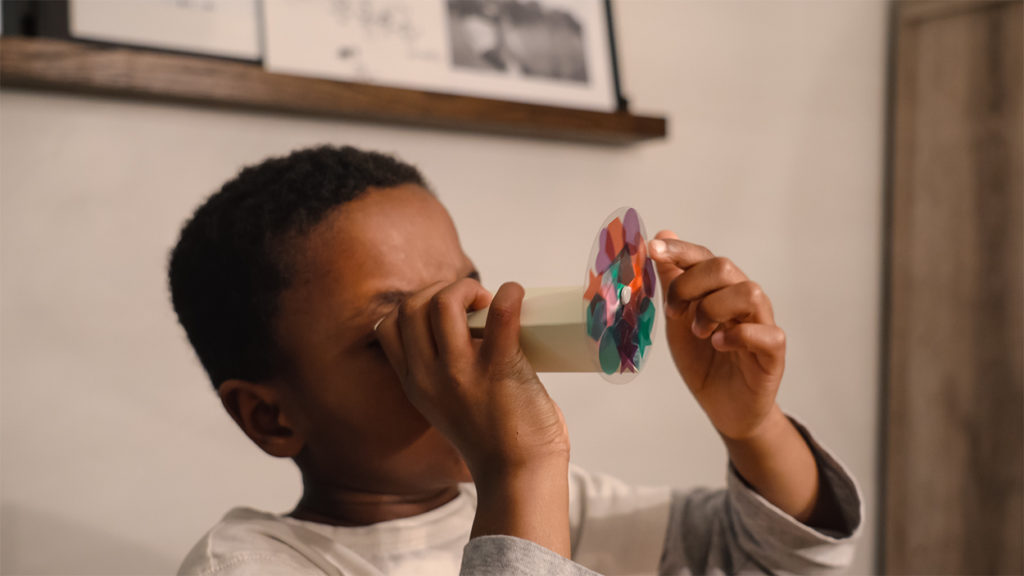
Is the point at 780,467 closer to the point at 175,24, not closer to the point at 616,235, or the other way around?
the point at 616,235

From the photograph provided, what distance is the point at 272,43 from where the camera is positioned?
3.67 ft

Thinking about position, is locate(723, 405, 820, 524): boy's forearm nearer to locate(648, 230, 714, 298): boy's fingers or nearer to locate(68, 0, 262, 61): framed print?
locate(648, 230, 714, 298): boy's fingers

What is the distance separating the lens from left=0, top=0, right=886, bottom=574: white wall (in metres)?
1.01

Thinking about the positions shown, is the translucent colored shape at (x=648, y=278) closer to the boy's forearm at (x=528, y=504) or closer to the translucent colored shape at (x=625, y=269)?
the translucent colored shape at (x=625, y=269)

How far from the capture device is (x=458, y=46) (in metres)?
1.26

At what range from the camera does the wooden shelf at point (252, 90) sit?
976mm

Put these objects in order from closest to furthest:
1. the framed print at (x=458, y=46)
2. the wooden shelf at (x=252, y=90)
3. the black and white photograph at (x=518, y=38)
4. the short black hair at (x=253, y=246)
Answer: the short black hair at (x=253, y=246), the wooden shelf at (x=252, y=90), the framed print at (x=458, y=46), the black and white photograph at (x=518, y=38)

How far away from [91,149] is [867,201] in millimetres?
1400

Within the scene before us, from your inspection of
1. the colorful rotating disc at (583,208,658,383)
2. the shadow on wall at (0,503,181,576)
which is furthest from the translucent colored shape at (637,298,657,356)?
the shadow on wall at (0,503,181,576)

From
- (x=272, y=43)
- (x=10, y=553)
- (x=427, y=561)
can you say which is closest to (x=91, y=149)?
(x=272, y=43)

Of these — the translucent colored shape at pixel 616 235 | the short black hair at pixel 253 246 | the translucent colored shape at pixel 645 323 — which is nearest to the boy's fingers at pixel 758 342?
the translucent colored shape at pixel 645 323

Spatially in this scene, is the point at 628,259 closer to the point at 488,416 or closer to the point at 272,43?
the point at 488,416

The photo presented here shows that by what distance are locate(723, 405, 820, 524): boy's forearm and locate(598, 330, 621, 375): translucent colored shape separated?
321 mm

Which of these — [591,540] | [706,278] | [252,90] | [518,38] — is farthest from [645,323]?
[518,38]
